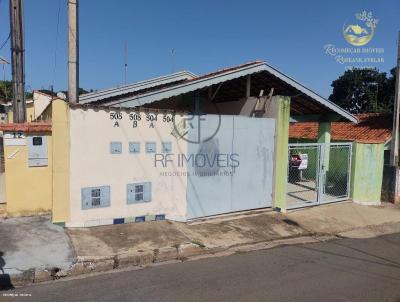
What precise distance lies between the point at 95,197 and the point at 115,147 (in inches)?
43.5

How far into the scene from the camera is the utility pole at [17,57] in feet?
27.9

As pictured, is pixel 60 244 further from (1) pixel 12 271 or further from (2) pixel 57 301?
(2) pixel 57 301

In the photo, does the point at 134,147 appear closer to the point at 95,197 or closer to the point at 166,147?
the point at 166,147

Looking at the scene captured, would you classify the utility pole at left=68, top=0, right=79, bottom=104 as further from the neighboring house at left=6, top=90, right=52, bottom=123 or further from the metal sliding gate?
the neighboring house at left=6, top=90, right=52, bottom=123

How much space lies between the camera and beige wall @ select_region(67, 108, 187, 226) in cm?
688

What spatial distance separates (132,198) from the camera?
752 cm

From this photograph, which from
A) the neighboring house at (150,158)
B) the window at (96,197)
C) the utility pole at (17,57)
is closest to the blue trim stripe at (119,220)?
the neighboring house at (150,158)

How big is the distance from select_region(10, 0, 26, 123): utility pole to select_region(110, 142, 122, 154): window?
3037 mm

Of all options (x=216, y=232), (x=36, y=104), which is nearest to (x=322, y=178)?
(x=216, y=232)

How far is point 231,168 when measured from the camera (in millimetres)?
8797

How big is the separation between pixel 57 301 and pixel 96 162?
10.6 feet

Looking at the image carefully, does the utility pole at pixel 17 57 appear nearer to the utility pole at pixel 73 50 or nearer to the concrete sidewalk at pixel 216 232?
the utility pole at pixel 73 50

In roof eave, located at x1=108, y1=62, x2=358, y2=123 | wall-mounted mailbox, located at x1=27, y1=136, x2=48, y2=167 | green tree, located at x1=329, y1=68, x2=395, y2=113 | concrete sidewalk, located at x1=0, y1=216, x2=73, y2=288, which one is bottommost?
concrete sidewalk, located at x1=0, y1=216, x2=73, y2=288

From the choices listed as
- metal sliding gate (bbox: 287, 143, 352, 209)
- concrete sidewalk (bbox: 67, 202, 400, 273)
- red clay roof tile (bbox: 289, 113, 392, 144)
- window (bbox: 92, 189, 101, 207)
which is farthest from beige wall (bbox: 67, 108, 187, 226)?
red clay roof tile (bbox: 289, 113, 392, 144)
